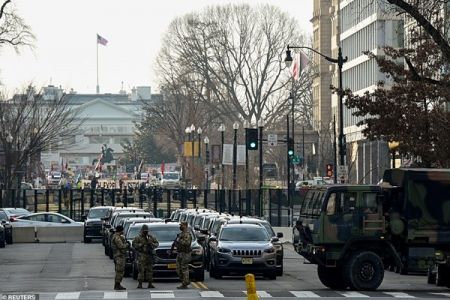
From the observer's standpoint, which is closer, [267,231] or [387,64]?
[267,231]

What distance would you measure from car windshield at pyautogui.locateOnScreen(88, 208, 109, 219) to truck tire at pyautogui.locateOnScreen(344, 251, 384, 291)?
32.3 metres

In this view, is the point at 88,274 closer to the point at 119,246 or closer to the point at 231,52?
the point at 119,246

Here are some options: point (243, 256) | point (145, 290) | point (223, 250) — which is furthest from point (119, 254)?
point (243, 256)

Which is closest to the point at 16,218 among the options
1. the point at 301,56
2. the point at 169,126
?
the point at 301,56

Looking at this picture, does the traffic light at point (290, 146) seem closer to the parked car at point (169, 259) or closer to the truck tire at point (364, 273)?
the parked car at point (169, 259)

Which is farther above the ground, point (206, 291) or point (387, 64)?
point (387, 64)

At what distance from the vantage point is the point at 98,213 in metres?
66.3

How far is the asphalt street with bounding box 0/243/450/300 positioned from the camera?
33.0m

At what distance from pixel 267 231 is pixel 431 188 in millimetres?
8086

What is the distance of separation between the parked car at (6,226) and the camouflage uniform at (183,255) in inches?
1117

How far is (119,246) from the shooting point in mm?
35906

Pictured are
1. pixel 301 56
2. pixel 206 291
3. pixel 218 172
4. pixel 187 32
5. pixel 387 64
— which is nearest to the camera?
pixel 206 291

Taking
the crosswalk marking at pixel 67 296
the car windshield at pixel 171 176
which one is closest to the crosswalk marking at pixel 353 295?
the crosswalk marking at pixel 67 296

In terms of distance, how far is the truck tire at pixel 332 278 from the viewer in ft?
Answer: 115
